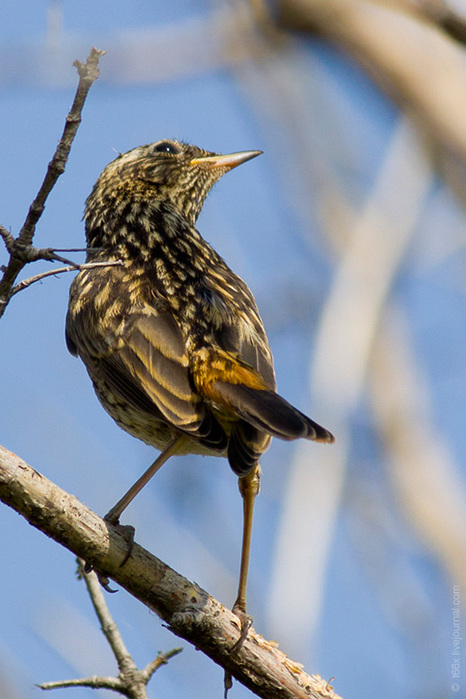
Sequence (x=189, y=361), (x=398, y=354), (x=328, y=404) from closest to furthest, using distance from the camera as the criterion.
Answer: (x=189, y=361), (x=328, y=404), (x=398, y=354)

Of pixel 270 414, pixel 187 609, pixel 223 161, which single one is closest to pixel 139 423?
pixel 270 414

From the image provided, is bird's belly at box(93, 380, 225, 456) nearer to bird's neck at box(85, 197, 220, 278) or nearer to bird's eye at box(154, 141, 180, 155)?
bird's neck at box(85, 197, 220, 278)

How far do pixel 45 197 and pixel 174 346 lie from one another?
65.5 inches

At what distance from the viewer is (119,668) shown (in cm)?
413

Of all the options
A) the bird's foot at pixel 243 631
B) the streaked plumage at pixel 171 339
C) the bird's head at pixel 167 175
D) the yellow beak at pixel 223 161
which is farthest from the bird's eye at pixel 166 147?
the bird's foot at pixel 243 631

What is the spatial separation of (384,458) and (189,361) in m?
4.52

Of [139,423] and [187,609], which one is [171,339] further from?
[187,609]

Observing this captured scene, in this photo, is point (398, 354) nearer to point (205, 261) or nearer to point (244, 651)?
point (205, 261)

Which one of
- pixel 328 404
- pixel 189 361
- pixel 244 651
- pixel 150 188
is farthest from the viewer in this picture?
pixel 328 404

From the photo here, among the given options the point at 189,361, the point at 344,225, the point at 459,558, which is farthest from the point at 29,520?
the point at 344,225

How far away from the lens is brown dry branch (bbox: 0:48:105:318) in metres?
3.22

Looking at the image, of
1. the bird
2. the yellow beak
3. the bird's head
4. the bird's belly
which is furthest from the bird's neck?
→ the bird's belly

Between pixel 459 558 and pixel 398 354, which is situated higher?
pixel 398 354

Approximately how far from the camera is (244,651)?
4.07 meters
